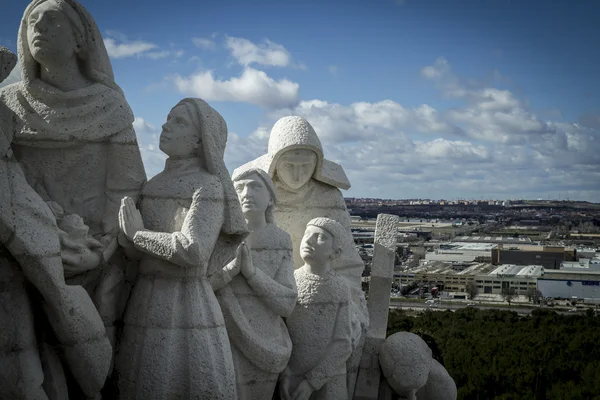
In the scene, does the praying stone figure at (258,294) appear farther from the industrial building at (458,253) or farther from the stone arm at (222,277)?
the industrial building at (458,253)

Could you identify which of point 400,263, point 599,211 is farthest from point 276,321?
→ point 599,211

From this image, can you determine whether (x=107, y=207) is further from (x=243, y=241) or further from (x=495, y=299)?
(x=495, y=299)

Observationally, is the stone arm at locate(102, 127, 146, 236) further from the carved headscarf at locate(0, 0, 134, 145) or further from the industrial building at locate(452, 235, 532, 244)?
the industrial building at locate(452, 235, 532, 244)

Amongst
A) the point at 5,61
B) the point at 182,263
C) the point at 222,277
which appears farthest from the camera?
the point at 222,277

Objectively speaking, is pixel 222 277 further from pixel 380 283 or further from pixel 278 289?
pixel 380 283

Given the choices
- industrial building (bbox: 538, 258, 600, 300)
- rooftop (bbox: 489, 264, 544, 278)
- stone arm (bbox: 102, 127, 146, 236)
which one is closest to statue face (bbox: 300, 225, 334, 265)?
stone arm (bbox: 102, 127, 146, 236)

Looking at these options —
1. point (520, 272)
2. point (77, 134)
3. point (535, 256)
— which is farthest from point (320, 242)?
point (535, 256)
